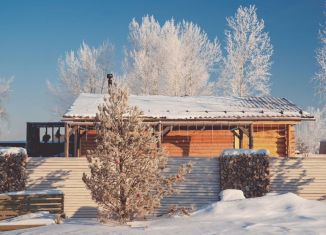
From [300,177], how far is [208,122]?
5482 millimetres

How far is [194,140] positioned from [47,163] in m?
8.45

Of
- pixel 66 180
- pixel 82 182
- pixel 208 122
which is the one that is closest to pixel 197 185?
pixel 82 182

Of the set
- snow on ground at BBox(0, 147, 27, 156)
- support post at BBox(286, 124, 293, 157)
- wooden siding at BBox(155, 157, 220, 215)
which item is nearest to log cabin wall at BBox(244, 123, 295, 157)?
support post at BBox(286, 124, 293, 157)

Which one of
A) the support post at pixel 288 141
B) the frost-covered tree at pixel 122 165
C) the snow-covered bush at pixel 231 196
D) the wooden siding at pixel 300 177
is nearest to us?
the frost-covered tree at pixel 122 165

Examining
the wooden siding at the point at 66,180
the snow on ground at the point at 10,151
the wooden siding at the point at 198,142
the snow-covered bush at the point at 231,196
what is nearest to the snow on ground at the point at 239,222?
the snow-covered bush at the point at 231,196

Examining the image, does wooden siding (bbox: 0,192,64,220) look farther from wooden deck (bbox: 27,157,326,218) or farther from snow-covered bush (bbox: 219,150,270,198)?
snow-covered bush (bbox: 219,150,270,198)

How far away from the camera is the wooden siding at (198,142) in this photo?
73.3 ft

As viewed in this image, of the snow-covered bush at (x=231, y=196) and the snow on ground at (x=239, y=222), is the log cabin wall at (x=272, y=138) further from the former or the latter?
the snow on ground at (x=239, y=222)

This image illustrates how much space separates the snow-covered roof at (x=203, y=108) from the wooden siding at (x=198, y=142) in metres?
1.30

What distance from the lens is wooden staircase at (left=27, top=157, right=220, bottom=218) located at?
15367 mm

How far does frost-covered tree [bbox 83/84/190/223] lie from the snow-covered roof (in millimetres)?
10100

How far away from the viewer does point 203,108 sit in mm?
21703

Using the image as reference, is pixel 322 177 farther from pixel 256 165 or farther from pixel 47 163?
pixel 47 163

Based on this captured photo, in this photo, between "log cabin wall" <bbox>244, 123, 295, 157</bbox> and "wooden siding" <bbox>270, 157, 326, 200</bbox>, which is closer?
"wooden siding" <bbox>270, 157, 326, 200</bbox>
